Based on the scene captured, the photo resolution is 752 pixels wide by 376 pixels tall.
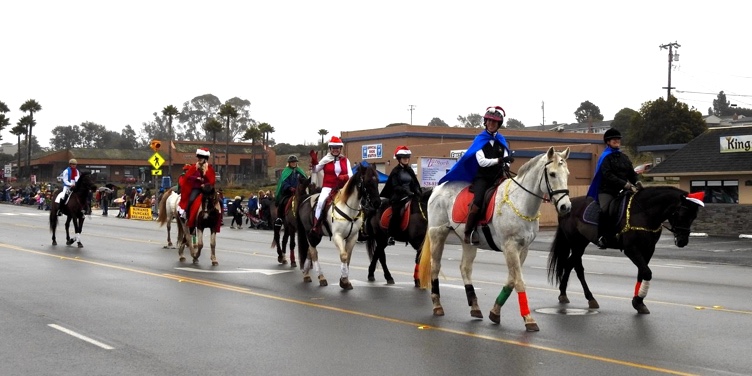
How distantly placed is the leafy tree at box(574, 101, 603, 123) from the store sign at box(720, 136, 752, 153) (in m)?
110

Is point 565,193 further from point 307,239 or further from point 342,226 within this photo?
point 307,239

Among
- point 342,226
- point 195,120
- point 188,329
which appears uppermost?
point 195,120

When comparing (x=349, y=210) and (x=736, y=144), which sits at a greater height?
(x=736, y=144)

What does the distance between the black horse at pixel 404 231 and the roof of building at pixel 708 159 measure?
93.3 feet

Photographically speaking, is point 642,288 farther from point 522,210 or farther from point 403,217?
point 403,217

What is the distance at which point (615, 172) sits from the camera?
1342cm

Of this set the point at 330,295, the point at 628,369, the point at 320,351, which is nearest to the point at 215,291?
the point at 330,295

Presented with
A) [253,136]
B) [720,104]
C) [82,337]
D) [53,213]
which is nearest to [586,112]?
[720,104]

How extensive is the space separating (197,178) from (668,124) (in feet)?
198

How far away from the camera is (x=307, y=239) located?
17.0 m

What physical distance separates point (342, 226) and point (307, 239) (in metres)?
1.84

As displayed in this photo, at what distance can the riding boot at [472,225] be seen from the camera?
38.1 ft

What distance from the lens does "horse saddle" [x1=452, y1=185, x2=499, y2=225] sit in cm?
1159

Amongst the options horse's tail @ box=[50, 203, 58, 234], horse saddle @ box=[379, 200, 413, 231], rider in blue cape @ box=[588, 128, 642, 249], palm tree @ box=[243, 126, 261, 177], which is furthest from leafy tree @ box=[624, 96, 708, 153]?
rider in blue cape @ box=[588, 128, 642, 249]
